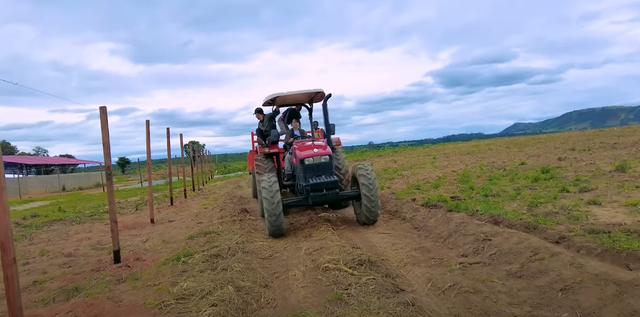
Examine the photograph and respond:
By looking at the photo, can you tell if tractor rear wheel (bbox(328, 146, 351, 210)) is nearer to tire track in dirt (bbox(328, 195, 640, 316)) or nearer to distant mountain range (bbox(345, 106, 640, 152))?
tire track in dirt (bbox(328, 195, 640, 316))

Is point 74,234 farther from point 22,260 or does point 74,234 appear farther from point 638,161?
point 638,161

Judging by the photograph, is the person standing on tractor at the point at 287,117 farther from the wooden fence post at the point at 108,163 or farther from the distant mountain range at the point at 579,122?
the distant mountain range at the point at 579,122

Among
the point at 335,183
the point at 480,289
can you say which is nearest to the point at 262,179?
the point at 335,183

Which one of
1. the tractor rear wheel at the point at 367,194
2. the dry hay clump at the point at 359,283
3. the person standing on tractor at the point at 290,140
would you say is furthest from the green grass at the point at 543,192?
the person standing on tractor at the point at 290,140

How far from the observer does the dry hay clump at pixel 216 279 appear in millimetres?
4184

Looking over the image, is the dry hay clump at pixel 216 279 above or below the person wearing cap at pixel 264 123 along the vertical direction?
below

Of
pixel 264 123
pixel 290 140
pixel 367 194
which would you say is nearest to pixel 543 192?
pixel 367 194

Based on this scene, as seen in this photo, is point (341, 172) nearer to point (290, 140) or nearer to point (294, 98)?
point (290, 140)

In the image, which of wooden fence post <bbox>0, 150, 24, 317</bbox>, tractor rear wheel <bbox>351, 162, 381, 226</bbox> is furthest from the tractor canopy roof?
wooden fence post <bbox>0, 150, 24, 317</bbox>

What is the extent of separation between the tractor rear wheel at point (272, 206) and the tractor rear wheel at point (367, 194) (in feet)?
4.83

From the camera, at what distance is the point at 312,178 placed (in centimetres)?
711

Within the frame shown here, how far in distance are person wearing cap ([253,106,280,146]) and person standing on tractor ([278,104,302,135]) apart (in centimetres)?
18

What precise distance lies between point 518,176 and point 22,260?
435 inches

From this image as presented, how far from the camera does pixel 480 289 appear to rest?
168 inches
